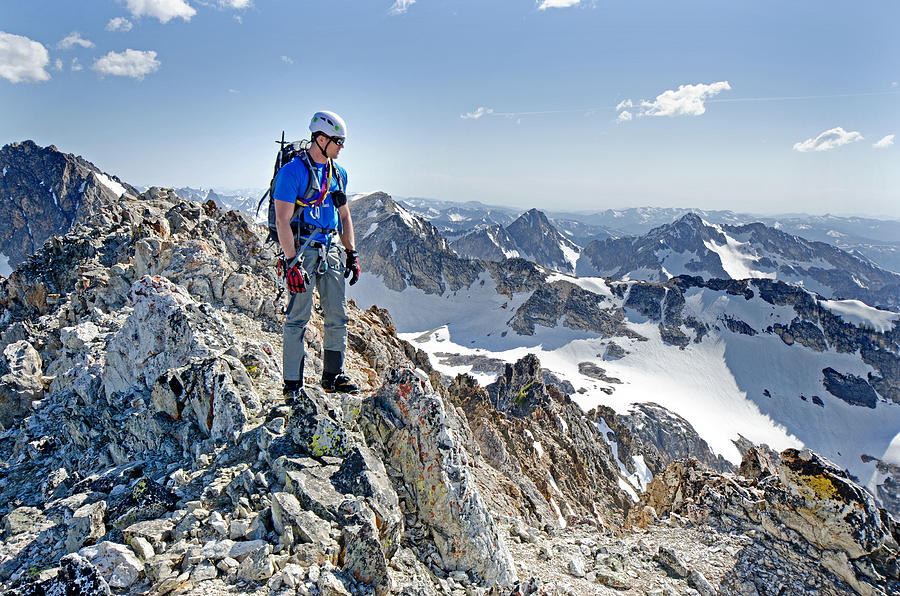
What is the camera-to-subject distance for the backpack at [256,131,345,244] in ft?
23.3

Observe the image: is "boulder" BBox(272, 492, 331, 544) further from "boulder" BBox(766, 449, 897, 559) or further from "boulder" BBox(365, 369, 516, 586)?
"boulder" BBox(766, 449, 897, 559)

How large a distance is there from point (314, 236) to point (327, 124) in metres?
1.92

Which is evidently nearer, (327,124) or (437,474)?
(327,124)

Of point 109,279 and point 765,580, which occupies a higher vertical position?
point 109,279

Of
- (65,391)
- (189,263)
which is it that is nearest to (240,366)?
(65,391)

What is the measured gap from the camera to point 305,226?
7309mm

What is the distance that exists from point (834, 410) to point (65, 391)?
185355 millimetres

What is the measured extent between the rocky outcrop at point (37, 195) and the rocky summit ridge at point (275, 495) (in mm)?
196338

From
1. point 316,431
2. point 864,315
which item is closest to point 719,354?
point 864,315

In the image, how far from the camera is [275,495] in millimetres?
5648

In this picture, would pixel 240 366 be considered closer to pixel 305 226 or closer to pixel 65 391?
pixel 305 226

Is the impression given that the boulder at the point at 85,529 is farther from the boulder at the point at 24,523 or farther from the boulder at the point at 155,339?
the boulder at the point at 155,339

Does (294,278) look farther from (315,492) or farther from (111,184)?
(111,184)

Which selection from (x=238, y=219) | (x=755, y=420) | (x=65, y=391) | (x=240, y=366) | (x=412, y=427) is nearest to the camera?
(x=412, y=427)
